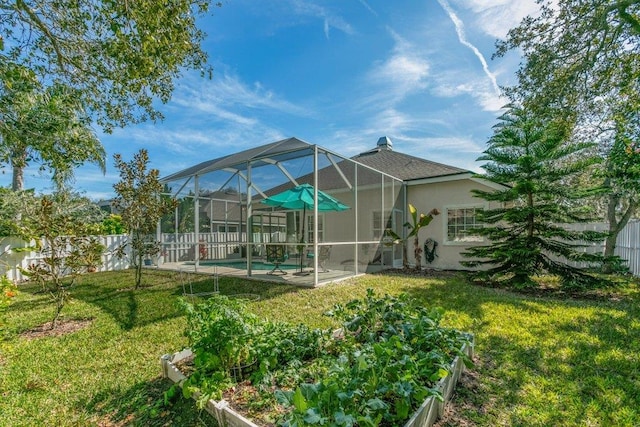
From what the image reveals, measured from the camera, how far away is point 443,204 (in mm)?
10055

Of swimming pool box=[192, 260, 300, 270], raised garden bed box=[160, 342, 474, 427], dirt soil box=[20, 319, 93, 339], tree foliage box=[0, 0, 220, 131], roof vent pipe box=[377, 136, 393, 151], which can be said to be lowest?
dirt soil box=[20, 319, 93, 339]

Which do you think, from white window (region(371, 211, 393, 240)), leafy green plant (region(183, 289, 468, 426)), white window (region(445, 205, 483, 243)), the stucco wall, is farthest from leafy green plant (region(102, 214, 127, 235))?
white window (region(445, 205, 483, 243))

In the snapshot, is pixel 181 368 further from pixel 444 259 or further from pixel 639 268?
pixel 639 268

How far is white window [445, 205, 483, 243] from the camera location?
9.53 metres

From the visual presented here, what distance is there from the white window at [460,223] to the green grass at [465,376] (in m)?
3.54

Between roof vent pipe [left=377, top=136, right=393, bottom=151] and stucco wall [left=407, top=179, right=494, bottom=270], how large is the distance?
22.3 ft

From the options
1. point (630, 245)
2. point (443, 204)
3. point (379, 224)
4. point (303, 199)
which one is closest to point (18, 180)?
point (303, 199)

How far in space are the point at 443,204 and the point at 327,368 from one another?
28.9 ft

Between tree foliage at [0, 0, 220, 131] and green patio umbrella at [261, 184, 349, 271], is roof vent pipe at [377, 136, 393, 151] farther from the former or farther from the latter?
tree foliage at [0, 0, 220, 131]

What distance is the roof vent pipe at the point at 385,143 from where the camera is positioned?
55.5 ft

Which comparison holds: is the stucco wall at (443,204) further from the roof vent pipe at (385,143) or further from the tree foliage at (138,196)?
the tree foliage at (138,196)

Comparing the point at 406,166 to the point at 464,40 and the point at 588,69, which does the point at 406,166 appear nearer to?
the point at 464,40

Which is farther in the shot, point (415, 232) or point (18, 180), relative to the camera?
point (18, 180)

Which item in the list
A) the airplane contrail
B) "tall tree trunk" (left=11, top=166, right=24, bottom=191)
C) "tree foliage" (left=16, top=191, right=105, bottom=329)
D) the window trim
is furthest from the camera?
"tall tree trunk" (left=11, top=166, right=24, bottom=191)
